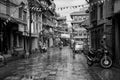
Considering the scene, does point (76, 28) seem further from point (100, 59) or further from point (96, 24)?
point (100, 59)

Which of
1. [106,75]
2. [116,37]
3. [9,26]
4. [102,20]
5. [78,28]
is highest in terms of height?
[78,28]

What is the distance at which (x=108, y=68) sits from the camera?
13.4m

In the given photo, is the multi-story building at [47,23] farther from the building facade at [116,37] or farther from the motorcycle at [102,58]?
the motorcycle at [102,58]

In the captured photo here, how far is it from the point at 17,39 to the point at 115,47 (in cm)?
1472

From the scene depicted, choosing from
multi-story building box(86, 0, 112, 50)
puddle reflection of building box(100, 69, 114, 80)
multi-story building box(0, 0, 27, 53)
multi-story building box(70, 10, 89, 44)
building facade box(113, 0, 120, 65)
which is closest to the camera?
puddle reflection of building box(100, 69, 114, 80)

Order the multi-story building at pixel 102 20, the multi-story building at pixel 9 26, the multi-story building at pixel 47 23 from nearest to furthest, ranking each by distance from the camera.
Result: the multi-story building at pixel 102 20 → the multi-story building at pixel 9 26 → the multi-story building at pixel 47 23

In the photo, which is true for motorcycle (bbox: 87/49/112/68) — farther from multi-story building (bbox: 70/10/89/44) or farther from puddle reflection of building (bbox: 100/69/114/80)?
multi-story building (bbox: 70/10/89/44)

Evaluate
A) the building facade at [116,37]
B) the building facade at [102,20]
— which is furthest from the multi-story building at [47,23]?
the building facade at [116,37]

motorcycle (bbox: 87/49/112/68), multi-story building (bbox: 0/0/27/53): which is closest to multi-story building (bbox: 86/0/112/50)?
motorcycle (bbox: 87/49/112/68)

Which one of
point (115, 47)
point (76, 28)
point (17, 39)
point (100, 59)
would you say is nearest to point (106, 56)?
point (100, 59)

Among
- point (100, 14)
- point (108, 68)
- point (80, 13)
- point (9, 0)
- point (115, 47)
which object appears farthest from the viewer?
point (80, 13)

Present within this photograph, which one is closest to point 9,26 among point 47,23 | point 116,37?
point 116,37

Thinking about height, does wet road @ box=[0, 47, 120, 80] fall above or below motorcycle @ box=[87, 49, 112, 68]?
below

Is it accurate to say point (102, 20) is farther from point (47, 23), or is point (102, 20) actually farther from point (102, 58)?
point (47, 23)
